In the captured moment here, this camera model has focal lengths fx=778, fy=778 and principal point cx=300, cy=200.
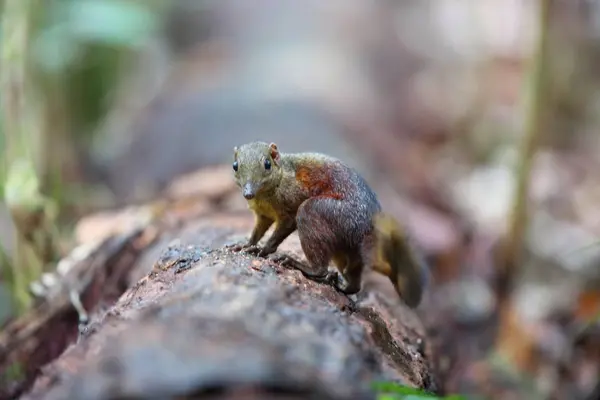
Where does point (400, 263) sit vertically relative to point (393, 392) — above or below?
below

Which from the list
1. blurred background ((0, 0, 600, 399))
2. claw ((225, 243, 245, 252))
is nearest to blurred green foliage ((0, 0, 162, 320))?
blurred background ((0, 0, 600, 399))

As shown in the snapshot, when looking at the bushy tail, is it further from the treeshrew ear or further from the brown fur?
the treeshrew ear

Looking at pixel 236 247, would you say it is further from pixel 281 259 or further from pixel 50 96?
pixel 50 96

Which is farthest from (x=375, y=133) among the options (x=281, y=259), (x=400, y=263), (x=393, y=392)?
(x=393, y=392)

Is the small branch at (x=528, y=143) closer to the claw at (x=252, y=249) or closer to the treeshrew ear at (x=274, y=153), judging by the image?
the treeshrew ear at (x=274, y=153)

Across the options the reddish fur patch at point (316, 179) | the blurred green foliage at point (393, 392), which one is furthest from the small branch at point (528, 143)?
the blurred green foliage at point (393, 392)

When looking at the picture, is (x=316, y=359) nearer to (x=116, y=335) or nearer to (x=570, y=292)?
(x=116, y=335)

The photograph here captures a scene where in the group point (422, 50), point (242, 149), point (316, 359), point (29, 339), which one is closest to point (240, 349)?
point (316, 359)
